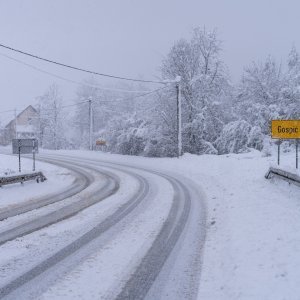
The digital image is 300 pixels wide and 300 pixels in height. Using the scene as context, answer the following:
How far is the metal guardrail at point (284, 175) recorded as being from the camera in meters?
13.5

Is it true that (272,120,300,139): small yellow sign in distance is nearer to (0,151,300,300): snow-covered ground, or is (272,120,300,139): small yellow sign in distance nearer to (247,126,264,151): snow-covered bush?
(0,151,300,300): snow-covered ground

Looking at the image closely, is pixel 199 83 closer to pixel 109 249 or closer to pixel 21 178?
pixel 21 178

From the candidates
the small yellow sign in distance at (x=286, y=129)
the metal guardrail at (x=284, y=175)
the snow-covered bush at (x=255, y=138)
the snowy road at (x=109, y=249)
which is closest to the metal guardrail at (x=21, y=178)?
the snowy road at (x=109, y=249)

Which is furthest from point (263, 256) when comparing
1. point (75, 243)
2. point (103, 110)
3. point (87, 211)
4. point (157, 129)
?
point (103, 110)

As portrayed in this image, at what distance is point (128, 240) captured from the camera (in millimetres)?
9336

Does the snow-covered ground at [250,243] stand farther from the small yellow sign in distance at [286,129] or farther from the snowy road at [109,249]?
the small yellow sign in distance at [286,129]

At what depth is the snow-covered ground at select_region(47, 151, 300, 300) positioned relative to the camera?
6.39 metres

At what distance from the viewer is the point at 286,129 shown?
17.8 meters

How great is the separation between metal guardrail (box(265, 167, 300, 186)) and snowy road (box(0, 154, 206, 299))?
9.66ft

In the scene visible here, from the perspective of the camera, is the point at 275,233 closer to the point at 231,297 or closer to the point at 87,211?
the point at 231,297

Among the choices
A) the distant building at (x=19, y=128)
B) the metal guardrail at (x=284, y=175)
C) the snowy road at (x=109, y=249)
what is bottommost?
the snowy road at (x=109, y=249)

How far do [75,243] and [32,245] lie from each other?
0.84 metres

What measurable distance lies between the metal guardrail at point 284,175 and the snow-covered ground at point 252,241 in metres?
0.27

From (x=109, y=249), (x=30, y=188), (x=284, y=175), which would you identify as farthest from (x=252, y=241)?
(x=30, y=188)
